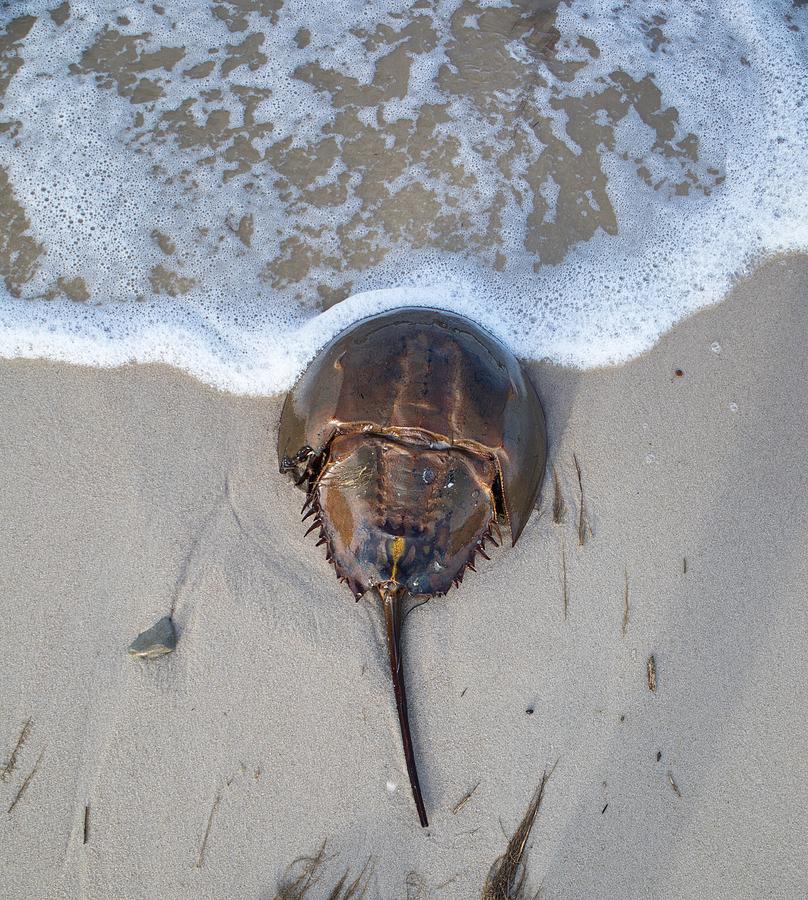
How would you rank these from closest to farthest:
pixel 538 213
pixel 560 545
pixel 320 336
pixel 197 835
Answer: pixel 197 835, pixel 560 545, pixel 320 336, pixel 538 213

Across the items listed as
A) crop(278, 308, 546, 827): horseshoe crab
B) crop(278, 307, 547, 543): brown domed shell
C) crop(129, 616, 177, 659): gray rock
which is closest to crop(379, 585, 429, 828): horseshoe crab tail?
crop(278, 308, 546, 827): horseshoe crab

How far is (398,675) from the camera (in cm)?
197

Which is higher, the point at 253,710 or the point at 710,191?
the point at 710,191

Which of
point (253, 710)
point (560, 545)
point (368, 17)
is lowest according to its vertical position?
point (253, 710)

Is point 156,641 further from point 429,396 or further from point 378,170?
point 378,170

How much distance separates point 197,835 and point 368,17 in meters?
3.42

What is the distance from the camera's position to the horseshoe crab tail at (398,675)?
1909 mm

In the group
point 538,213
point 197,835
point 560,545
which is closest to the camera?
point 197,835

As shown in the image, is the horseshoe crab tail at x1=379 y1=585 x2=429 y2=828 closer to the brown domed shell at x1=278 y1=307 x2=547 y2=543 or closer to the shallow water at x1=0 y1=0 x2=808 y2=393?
the brown domed shell at x1=278 y1=307 x2=547 y2=543

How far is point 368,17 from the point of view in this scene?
9.34 feet

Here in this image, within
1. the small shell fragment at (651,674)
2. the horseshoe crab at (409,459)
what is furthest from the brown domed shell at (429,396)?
the small shell fragment at (651,674)

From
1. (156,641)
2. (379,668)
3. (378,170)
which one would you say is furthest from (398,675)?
(378,170)

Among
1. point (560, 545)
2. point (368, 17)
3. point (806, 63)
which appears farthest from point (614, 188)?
point (560, 545)

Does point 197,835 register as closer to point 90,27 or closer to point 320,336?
point 320,336
